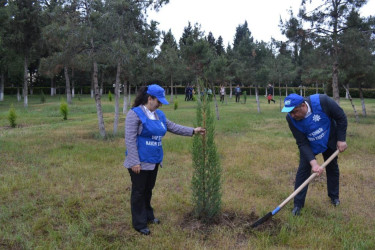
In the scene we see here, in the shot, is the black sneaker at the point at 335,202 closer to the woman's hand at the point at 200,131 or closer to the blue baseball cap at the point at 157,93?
the woman's hand at the point at 200,131

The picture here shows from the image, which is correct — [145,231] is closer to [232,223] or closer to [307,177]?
[232,223]

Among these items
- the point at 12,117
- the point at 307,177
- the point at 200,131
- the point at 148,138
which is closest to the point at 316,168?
the point at 307,177

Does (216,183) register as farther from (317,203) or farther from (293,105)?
(317,203)

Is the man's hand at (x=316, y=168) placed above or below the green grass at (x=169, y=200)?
above

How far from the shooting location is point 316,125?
3977mm

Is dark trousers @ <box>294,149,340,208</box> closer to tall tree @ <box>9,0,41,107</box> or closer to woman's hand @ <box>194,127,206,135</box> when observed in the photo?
woman's hand @ <box>194,127,206,135</box>

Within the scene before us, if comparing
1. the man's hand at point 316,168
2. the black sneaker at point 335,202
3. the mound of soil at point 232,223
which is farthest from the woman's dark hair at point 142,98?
the black sneaker at point 335,202

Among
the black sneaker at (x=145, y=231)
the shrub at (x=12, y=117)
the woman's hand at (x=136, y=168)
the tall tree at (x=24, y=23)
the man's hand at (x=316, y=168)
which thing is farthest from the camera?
the tall tree at (x=24, y=23)

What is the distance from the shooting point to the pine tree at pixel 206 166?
372cm

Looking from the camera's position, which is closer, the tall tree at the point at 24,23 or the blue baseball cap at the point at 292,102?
the blue baseball cap at the point at 292,102

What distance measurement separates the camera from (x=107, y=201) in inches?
184

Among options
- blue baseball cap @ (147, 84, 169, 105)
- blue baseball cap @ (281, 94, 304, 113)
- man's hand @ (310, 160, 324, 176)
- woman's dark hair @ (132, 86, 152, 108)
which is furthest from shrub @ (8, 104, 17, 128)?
man's hand @ (310, 160, 324, 176)

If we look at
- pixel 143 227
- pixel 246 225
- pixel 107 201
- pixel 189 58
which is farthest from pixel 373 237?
pixel 189 58

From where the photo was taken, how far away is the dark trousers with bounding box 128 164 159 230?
3543mm
